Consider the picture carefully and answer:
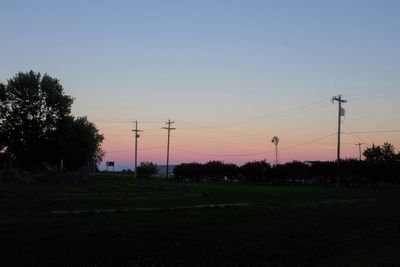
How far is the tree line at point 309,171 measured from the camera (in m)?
76.4

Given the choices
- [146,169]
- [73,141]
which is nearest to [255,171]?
[146,169]

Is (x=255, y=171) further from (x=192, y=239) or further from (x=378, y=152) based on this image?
(x=192, y=239)

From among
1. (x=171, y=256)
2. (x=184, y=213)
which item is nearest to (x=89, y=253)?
(x=171, y=256)

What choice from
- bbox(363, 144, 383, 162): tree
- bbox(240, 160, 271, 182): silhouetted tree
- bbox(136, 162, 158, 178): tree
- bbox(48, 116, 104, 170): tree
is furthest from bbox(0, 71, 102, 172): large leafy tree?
bbox(363, 144, 383, 162): tree

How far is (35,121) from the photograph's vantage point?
78875 millimetres

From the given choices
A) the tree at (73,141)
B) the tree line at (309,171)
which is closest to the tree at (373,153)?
the tree line at (309,171)

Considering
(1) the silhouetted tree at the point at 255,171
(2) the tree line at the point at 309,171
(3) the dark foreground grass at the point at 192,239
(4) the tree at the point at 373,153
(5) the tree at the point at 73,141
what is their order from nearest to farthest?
(3) the dark foreground grass at the point at 192,239
(2) the tree line at the point at 309,171
(5) the tree at the point at 73,141
(1) the silhouetted tree at the point at 255,171
(4) the tree at the point at 373,153

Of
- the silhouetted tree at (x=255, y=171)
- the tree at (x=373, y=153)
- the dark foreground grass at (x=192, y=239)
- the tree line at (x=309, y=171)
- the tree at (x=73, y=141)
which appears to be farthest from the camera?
the tree at (x=373, y=153)

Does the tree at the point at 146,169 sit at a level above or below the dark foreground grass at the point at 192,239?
above

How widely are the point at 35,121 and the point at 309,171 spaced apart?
129 feet

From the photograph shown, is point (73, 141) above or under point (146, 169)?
above

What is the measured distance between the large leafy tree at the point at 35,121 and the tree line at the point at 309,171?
31295mm

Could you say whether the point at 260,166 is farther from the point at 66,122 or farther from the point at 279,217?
the point at 279,217

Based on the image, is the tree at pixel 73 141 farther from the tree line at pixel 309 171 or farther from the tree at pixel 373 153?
the tree at pixel 373 153
